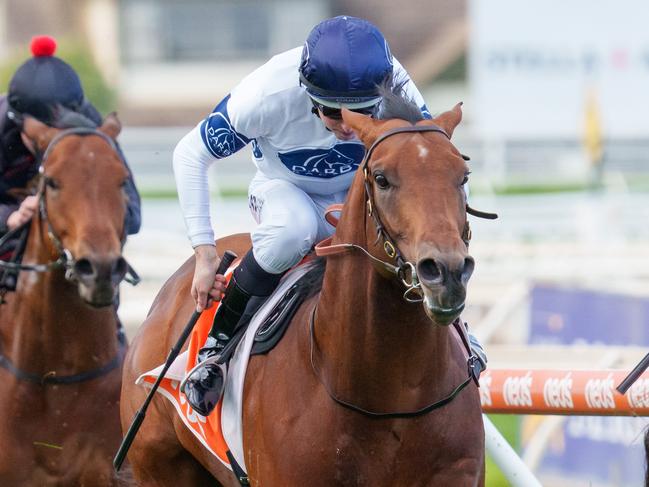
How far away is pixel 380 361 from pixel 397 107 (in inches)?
27.6

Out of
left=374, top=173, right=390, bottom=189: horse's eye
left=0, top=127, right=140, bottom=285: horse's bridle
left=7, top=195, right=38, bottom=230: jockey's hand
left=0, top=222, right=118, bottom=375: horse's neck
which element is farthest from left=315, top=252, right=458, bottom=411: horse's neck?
left=7, top=195, right=38, bottom=230: jockey's hand

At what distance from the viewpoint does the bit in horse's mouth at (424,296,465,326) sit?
323 centimetres

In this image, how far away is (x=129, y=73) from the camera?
4284cm

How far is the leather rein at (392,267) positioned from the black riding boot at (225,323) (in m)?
0.38

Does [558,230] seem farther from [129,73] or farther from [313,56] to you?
[129,73]

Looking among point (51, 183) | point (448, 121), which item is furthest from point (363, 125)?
point (51, 183)

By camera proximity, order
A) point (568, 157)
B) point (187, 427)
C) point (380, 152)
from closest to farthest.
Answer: point (380, 152)
point (187, 427)
point (568, 157)

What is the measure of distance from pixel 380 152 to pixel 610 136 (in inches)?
944

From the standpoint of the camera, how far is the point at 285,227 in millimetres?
4281

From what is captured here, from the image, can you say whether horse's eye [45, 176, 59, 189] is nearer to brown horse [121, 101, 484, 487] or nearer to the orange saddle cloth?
the orange saddle cloth

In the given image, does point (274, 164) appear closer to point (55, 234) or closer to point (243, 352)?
point (243, 352)

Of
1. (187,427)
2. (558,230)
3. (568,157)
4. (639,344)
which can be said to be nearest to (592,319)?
(639,344)

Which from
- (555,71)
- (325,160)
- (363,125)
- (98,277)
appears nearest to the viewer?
(363,125)

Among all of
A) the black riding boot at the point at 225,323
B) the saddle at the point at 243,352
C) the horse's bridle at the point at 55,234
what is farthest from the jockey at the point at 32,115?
the saddle at the point at 243,352
